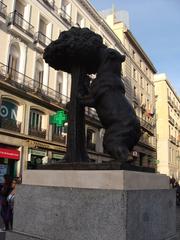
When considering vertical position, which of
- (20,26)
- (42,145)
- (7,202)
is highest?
(20,26)

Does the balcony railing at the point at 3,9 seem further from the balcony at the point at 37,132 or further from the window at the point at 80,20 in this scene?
the window at the point at 80,20

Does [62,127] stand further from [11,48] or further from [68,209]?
[68,209]

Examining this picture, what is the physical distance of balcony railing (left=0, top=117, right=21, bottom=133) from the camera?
19.7 m

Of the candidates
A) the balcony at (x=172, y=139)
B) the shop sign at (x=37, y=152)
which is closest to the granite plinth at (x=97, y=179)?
the shop sign at (x=37, y=152)

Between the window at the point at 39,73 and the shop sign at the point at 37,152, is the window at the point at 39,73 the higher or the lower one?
the higher one

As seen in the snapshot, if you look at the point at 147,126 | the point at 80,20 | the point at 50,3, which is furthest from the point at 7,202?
the point at 147,126

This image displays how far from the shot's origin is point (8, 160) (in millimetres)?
20469

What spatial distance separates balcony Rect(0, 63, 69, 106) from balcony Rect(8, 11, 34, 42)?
2.61 metres

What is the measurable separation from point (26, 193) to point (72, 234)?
907 mm

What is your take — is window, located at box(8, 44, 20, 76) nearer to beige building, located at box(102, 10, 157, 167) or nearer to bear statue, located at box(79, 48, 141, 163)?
bear statue, located at box(79, 48, 141, 163)

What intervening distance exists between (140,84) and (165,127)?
13522 millimetres

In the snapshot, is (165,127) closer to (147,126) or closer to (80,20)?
(147,126)

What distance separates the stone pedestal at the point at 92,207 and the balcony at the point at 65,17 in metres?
24.2

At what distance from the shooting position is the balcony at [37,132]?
72.5 feet
